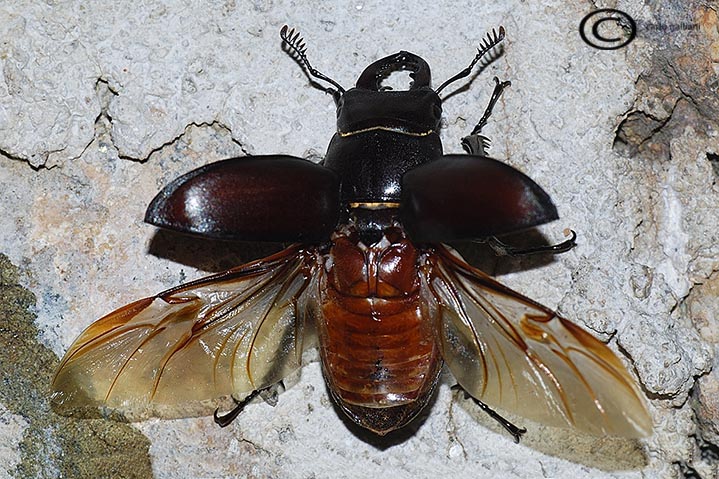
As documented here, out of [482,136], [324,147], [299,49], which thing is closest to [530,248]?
[482,136]

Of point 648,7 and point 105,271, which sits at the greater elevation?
point 648,7

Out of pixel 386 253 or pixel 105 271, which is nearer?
pixel 386 253

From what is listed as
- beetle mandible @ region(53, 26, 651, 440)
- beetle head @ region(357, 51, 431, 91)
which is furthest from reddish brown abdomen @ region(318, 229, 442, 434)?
beetle head @ region(357, 51, 431, 91)

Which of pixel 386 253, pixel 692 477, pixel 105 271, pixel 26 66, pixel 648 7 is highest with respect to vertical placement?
pixel 648 7

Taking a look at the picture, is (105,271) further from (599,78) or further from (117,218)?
(599,78)

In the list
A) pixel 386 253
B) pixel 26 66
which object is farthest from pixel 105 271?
pixel 386 253
